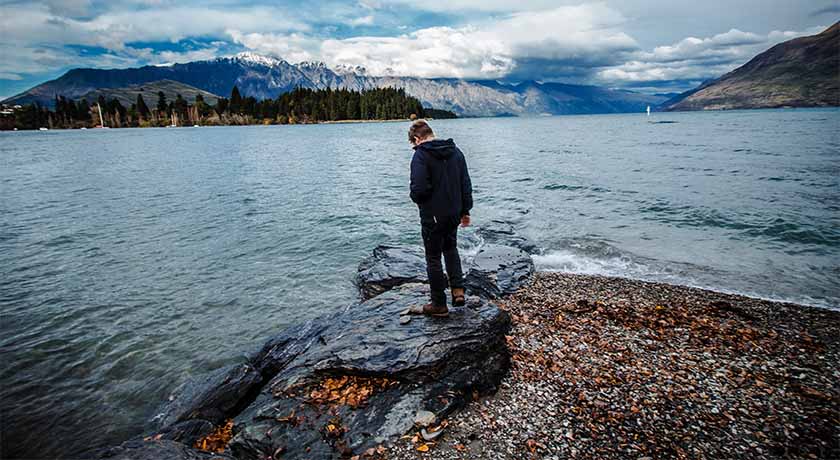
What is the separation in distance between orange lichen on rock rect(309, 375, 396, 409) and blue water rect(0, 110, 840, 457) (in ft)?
15.2

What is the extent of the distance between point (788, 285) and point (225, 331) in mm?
19616

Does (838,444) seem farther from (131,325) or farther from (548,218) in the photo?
(548,218)

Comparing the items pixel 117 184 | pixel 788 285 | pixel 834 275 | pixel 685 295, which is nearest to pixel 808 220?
pixel 834 275

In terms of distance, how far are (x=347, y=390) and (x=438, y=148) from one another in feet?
15.9

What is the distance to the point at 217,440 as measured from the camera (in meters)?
7.25

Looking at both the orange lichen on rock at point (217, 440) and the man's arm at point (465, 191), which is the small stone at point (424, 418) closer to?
the orange lichen on rock at point (217, 440)

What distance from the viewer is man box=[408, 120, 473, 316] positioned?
24.5 ft

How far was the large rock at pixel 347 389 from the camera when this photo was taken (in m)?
6.52

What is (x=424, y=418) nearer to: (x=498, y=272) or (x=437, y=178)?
(x=437, y=178)

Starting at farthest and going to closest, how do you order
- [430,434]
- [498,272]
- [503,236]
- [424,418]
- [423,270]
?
[503,236] < [423,270] < [498,272] < [424,418] < [430,434]

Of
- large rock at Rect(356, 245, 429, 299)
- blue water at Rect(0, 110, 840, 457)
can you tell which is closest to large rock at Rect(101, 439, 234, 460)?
blue water at Rect(0, 110, 840, 457)

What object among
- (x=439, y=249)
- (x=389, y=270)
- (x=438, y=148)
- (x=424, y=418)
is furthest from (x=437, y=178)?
(x=389, y=270)

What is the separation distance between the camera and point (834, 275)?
1501 centimetres

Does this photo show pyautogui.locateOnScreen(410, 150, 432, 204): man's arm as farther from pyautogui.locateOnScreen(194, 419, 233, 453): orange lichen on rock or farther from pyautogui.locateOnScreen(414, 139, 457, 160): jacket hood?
pyautogui.locateOnScreen(194, 419, 233, 453): orange lichen on rock
